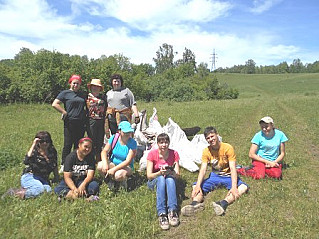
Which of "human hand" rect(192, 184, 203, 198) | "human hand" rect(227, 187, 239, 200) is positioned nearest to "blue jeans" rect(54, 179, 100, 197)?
"human hand" rect(192, 184, 203, 198)

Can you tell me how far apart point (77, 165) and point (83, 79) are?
109 ft

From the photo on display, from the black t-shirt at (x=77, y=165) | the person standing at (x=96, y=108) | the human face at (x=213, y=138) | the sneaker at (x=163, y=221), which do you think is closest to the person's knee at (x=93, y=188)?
the black t-shirt at (x=77, y=165)

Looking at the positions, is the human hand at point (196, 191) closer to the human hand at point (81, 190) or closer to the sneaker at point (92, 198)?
the sneaker at point (92, 198)

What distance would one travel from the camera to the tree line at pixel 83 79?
28719mm

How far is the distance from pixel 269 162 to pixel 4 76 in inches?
1127

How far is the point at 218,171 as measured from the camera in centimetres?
542

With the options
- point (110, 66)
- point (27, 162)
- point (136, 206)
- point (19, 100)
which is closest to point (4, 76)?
point (19, 100)

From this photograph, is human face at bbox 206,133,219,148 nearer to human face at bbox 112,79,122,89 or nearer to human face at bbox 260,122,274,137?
human face at bbox 260,122,274,137

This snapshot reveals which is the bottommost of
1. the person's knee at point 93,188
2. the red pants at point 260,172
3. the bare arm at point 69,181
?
the red pants at point 260,172

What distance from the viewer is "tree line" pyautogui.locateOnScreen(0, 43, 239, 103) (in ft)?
94.2

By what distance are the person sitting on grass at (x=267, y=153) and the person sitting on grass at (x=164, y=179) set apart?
2.03 m

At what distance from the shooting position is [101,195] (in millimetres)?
5039

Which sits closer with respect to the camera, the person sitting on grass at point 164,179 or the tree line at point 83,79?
the person sitting on grass at point 164,179

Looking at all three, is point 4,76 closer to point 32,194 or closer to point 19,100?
point 19,100
